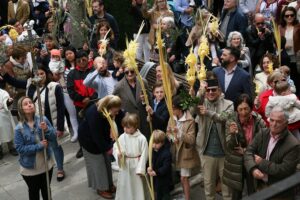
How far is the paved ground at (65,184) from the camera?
23.0 feet

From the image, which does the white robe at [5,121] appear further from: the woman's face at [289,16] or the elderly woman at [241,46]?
the woman's face at [289,16]

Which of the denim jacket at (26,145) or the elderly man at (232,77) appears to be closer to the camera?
the denim jacket at (26,145)

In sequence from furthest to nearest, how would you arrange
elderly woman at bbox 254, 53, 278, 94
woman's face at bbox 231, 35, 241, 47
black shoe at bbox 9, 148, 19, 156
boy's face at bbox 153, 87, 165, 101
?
black shoe at bbox 9, 148, 19, 156, woman's face at bbox 231, 35, 241, 47, elderly woman at bbox 254, 53, 278, 94, boy's face at bbox 153, 87, 165, 101

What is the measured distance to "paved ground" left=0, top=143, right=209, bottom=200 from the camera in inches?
275

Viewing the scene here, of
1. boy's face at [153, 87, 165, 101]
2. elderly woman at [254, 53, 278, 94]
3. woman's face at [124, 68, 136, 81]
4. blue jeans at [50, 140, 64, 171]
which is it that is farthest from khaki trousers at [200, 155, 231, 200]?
blue jeans at [50, 140, 64, 171]

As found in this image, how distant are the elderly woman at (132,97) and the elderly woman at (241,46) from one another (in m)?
1.55

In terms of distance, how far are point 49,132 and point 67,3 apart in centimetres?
489

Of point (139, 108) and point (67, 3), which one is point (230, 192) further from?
point (67, 3)

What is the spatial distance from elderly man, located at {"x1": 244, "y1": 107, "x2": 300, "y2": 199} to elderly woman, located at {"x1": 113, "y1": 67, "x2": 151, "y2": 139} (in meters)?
2.11

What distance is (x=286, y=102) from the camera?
5.81 metres

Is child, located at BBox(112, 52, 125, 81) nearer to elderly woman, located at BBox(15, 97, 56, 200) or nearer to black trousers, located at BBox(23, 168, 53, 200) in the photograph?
elderly woman, located at BBox(15, 97, 56, 200)

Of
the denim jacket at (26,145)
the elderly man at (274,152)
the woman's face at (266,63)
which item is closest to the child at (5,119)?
the denim jacket at (26,145)

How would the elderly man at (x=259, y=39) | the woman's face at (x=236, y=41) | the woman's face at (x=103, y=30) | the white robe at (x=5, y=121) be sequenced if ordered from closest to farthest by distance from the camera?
the woman's face at (x=236, y=41)
the white robe at (x=5, y=121)
the elderly man at (x=259, y=39)
the woman's face at (x=103, y=30)

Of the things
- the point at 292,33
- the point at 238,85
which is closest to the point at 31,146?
the point at 238,85
